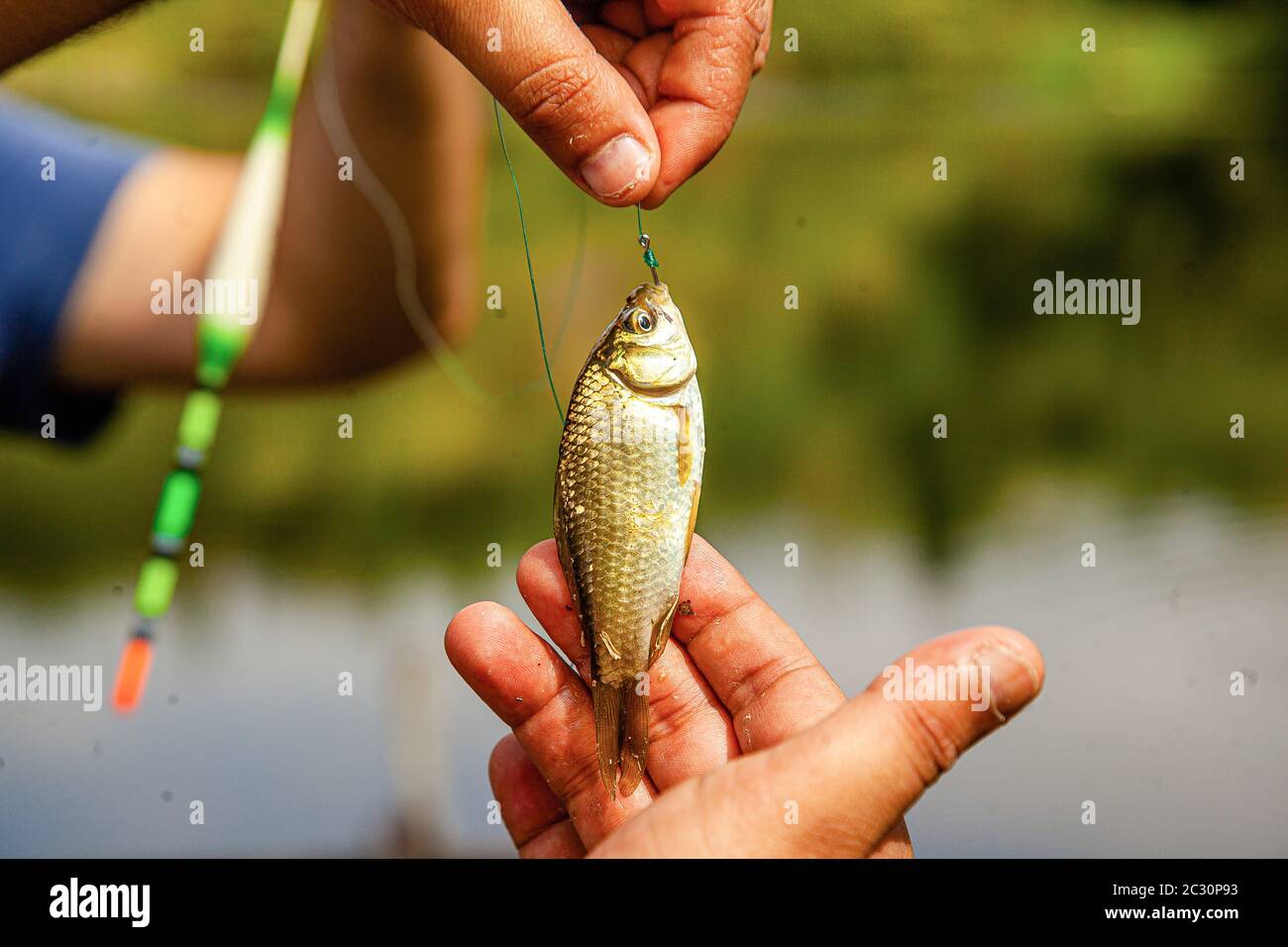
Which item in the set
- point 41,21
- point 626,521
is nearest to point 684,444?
point 626,521

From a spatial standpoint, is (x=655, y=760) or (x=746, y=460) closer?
(x=655, y=760)

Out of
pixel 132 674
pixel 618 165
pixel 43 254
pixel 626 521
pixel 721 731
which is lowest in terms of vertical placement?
pixel 132 674

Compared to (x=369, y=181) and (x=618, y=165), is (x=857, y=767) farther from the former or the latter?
(x=369, y=181)

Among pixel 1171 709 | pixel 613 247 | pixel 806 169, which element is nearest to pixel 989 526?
pixel 1171 709

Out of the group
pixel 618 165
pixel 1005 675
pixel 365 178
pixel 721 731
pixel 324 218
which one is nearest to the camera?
pixel 1005 675

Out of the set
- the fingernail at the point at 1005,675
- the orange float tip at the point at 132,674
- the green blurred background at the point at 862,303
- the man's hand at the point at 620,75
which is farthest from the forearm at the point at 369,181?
the orange float tip at the point at 132,674

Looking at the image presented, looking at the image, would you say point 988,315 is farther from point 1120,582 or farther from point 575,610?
point 575,610

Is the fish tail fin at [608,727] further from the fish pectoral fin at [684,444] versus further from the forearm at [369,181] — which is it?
the forearm at [369,181]
